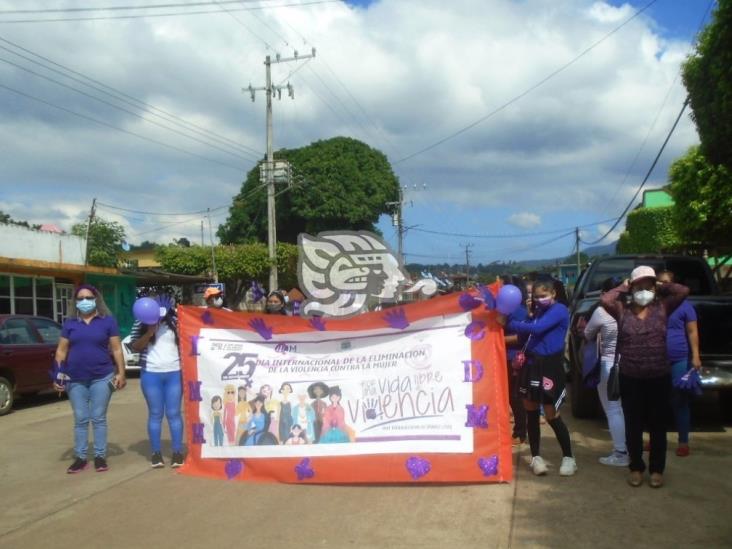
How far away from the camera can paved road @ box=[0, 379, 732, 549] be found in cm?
429

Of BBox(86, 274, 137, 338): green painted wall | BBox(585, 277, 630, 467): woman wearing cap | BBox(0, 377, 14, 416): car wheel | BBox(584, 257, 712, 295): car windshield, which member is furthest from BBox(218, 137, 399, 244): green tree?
BBox(585, 277, 630, 467): woman wearing cap

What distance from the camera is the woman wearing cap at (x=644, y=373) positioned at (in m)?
5.23

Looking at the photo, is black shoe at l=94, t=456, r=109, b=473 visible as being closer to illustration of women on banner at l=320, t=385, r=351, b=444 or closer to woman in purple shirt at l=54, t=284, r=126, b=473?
woman in purple shirt at l=54, t=284, r=126, b=473

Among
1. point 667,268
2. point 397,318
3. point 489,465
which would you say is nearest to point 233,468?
point 397,318

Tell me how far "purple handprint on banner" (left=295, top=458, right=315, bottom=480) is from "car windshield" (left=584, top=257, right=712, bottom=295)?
17.2 feet

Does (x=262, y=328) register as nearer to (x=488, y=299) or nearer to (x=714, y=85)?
(x=488, y=299)

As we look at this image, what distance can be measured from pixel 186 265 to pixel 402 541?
33.3 metres

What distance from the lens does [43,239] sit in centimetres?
2156

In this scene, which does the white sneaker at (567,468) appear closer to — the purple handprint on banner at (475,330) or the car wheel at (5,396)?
the purple handprint on banner at (475,330)

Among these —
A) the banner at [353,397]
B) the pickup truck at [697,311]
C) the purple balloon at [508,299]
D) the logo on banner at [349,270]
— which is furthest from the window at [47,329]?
the purple balloon at [508,299]

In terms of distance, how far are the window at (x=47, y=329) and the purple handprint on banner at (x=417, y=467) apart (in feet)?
27.6

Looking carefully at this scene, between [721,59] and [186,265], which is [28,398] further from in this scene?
[186,265]

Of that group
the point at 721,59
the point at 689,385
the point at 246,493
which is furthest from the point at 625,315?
the point at 721,59

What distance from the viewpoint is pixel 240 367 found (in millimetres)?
6004
